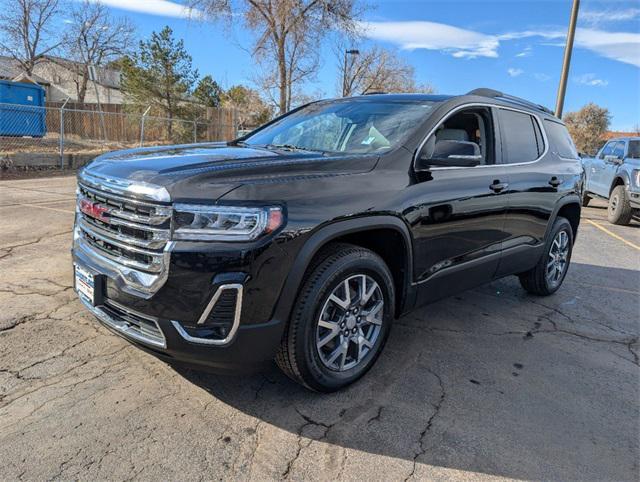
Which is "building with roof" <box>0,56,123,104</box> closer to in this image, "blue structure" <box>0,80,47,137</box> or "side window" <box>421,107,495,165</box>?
"blue structure" <box>0,80,47,137</box>

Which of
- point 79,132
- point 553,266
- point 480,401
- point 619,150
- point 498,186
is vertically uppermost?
point 619,150

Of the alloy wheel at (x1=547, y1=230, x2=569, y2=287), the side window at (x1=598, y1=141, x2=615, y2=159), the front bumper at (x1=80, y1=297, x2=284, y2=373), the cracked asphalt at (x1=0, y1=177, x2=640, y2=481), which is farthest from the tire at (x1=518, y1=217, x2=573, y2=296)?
the side window at (x1=598, y1=141, x2=615, y2=159)

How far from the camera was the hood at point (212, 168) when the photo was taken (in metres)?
2.35

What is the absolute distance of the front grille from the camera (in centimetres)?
235

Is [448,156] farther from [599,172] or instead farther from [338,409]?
[599,172]

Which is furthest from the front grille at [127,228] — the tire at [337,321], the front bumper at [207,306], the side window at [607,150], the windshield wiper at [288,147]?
the side window at [607,150]

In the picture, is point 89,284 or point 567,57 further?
point 567,57

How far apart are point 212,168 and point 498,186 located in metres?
2.41

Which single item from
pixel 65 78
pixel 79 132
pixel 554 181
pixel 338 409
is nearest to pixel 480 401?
pixel 338 409

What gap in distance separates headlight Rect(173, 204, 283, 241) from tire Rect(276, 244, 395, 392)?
0.51 meters

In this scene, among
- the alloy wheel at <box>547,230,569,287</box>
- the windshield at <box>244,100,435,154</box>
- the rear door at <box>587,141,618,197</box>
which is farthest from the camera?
the rear door at <box>587,141,618,197</box>

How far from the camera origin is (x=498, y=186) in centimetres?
384

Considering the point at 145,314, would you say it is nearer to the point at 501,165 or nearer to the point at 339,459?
the point at 339,459

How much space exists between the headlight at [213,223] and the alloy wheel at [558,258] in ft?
12.3
